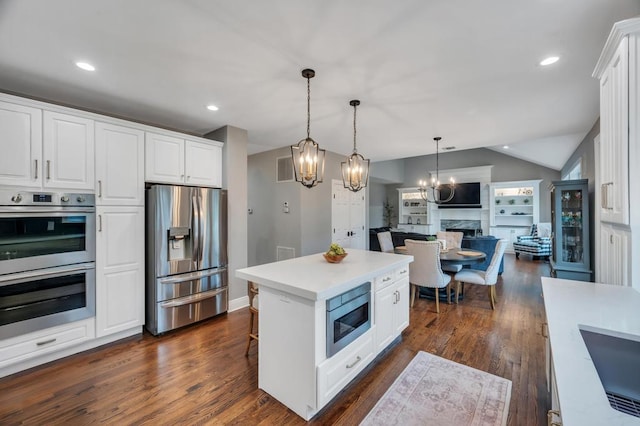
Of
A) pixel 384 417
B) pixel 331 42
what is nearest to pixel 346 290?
pixel 384 417

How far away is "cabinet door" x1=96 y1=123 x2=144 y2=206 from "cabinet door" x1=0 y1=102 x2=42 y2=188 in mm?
437

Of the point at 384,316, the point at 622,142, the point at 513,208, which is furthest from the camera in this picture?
the point at 513,208

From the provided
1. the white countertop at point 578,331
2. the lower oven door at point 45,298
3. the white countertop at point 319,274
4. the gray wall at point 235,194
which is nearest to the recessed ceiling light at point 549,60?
the white countertop at point 578,331

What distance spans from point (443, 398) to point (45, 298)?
356 cm

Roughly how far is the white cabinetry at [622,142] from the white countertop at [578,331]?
0.22 m

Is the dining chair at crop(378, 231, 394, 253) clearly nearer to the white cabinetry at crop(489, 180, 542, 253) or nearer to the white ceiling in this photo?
the white ceiling

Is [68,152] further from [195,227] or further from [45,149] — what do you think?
[195,227]

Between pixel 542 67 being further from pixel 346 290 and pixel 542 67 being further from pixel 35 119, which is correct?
pixel 35 119

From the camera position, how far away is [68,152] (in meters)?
2.64

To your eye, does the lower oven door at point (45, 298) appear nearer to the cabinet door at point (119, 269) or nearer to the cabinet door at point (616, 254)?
the cabinet door at point (119, 269)

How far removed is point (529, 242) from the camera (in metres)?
7.61

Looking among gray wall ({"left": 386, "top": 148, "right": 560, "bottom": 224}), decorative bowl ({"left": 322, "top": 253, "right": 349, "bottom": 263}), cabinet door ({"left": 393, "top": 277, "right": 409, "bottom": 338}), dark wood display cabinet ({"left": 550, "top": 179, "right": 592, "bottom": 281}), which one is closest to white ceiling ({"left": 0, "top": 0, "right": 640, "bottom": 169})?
dark wood display cabinet ({"left": 550, "top": 179, "right": 592, "bottom": 281})

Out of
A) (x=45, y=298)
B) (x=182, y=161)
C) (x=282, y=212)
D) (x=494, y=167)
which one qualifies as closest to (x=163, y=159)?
(x=182, y=161)

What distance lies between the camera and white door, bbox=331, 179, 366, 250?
601cm
